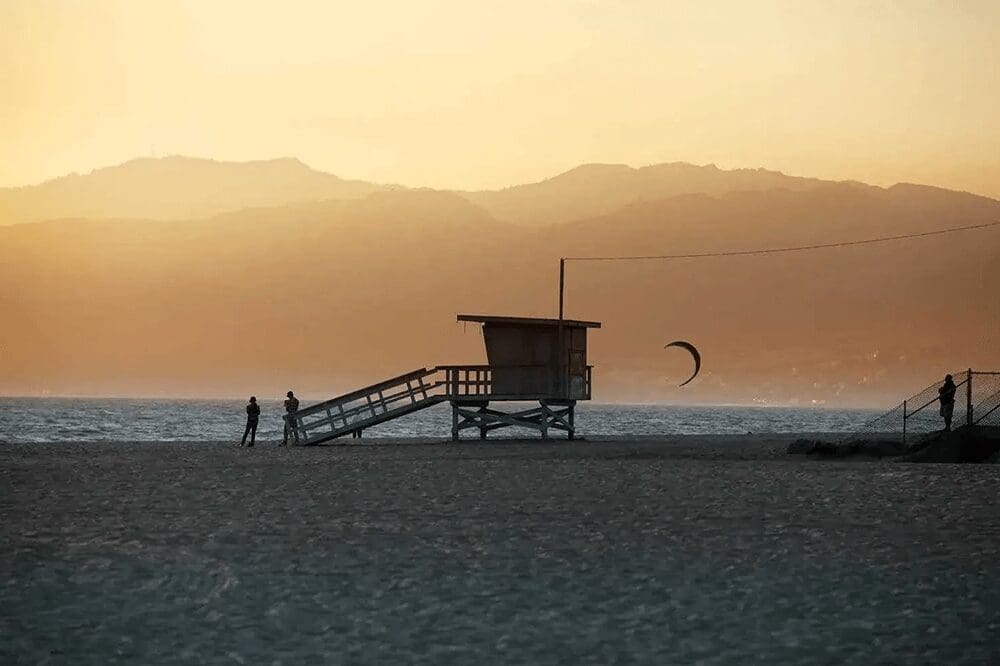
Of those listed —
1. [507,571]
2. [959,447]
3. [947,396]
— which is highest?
[947,396]

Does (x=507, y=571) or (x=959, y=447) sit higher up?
(x=959, y=447)

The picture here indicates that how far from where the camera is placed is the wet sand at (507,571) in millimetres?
9539

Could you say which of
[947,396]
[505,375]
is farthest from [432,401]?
[947,396]

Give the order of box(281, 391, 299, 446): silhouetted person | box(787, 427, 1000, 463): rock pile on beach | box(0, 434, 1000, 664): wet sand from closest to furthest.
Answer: box(0, 434, 1000, 664): wet sand → box(787, 427, 1000, 463): rock pile on beach → box(281, 391, 299, 446): silhouetted person

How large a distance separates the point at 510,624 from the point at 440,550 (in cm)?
395

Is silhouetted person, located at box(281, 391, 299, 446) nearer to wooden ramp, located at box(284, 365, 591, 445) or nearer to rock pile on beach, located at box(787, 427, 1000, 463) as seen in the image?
wooden ramp, located at box(284, 365, 591, 445)

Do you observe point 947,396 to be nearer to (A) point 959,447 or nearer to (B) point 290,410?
(A) point 959,447

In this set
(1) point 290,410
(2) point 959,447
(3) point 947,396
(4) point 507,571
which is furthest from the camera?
(1) point 290,410

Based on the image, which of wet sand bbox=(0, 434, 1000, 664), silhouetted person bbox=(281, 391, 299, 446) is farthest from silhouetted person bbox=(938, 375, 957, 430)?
silhouetted person bbox=(281, 391, 299, 446)

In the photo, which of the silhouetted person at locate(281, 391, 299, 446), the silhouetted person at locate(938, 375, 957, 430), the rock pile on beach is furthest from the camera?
the silhouetted person at locate(281, 391, 299, 446)

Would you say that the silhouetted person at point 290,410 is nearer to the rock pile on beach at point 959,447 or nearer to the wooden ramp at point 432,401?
the wooden ramp at point 432,401

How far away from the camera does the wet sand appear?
31.3 ft

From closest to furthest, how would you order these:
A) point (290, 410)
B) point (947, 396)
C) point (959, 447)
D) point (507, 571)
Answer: point (507, 571) < point (959, 447) < point (947, 396) < point (290, 410)

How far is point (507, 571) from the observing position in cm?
1267
